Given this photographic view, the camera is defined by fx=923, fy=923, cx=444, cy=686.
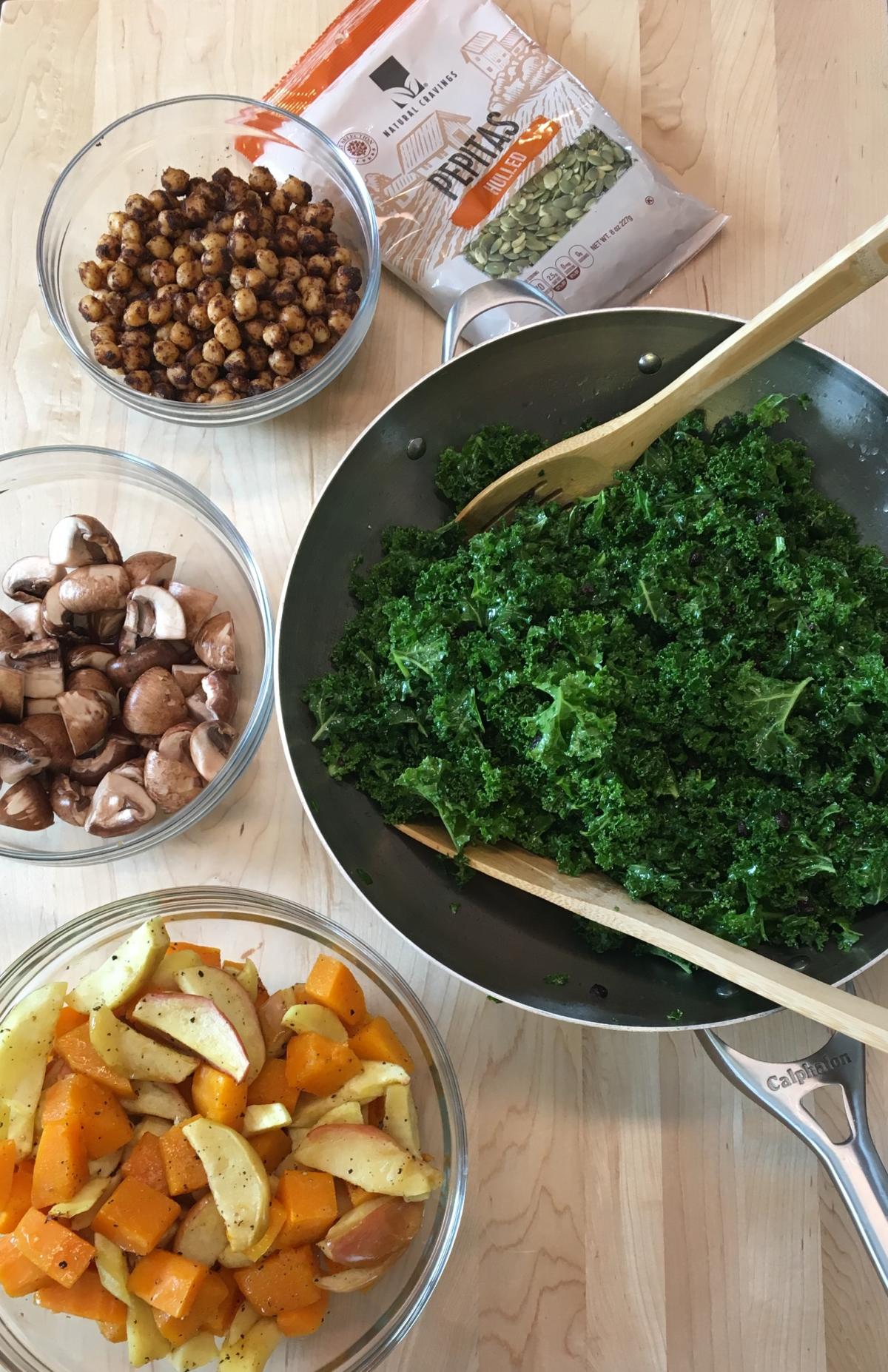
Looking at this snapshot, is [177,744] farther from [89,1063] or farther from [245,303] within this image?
[245,303]

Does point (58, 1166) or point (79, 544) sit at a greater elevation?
point (79, 544)

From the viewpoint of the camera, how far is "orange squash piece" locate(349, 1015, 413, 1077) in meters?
1.31

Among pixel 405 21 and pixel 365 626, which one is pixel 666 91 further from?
pixel 365 626

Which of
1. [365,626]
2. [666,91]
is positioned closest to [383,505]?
[365,626]

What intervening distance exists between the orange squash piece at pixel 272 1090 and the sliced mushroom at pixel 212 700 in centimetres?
52

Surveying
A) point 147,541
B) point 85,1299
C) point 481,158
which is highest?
point 481,158

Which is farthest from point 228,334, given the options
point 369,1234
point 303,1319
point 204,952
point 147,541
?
point 303,1319

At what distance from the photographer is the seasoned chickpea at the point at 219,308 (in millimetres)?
1497

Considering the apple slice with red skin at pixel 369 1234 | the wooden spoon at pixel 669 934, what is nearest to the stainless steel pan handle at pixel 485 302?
the wooden spoon at pixel 669 934

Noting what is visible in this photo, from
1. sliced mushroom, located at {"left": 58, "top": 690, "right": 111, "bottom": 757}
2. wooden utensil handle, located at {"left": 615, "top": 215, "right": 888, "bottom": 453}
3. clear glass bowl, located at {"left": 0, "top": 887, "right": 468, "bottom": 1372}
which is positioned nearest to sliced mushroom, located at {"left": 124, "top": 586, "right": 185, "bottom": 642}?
sliced mushroom, located at {"left": 58, "top": 690, "right": 111, "bottom": 757}

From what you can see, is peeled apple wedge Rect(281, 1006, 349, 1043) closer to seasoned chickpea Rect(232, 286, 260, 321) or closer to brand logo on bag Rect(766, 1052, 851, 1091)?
brand logo on bag Rect(766, 1052, 851, 1091)

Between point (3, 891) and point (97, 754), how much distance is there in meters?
0.31

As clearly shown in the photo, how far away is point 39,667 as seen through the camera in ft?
4.74

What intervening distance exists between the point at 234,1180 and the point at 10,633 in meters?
0.88
